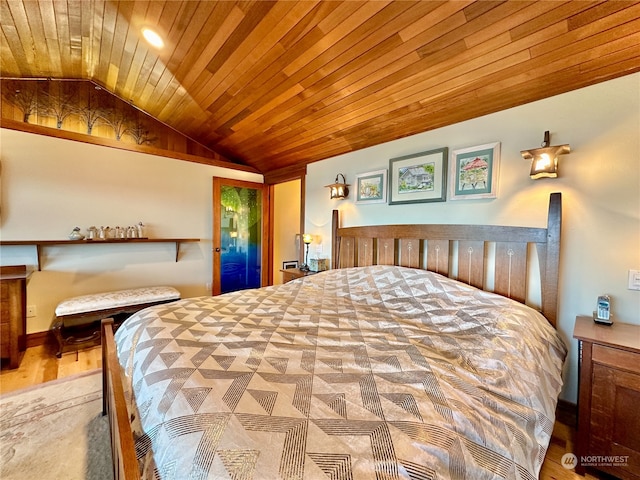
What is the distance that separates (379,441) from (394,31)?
2.07m

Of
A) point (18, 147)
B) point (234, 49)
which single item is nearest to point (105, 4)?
point (234, 49)

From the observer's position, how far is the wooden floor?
1.46 m

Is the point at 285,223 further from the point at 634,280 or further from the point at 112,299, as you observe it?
the point at 634,280

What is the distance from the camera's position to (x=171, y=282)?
386cm

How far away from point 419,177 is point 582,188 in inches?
44.3

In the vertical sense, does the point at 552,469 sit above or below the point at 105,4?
below

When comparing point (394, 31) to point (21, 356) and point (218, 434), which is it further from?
point (21, 356)

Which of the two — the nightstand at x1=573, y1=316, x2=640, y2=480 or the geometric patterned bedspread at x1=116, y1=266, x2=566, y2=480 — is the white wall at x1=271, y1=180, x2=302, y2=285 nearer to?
the geometric patterned bedspread at x1=116, y1=266, x2=566, y2=480

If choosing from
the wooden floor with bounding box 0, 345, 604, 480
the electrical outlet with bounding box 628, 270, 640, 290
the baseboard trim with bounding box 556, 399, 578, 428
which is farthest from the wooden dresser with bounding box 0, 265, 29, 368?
the electrical outlet with bounding box 628, 270, 640, 290

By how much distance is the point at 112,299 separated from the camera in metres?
2.92

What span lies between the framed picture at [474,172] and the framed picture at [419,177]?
8cm

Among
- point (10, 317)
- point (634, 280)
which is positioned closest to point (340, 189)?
point (634, 280)

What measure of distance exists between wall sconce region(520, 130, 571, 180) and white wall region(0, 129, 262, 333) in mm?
3921

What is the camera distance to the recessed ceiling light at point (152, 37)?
2271 mm
